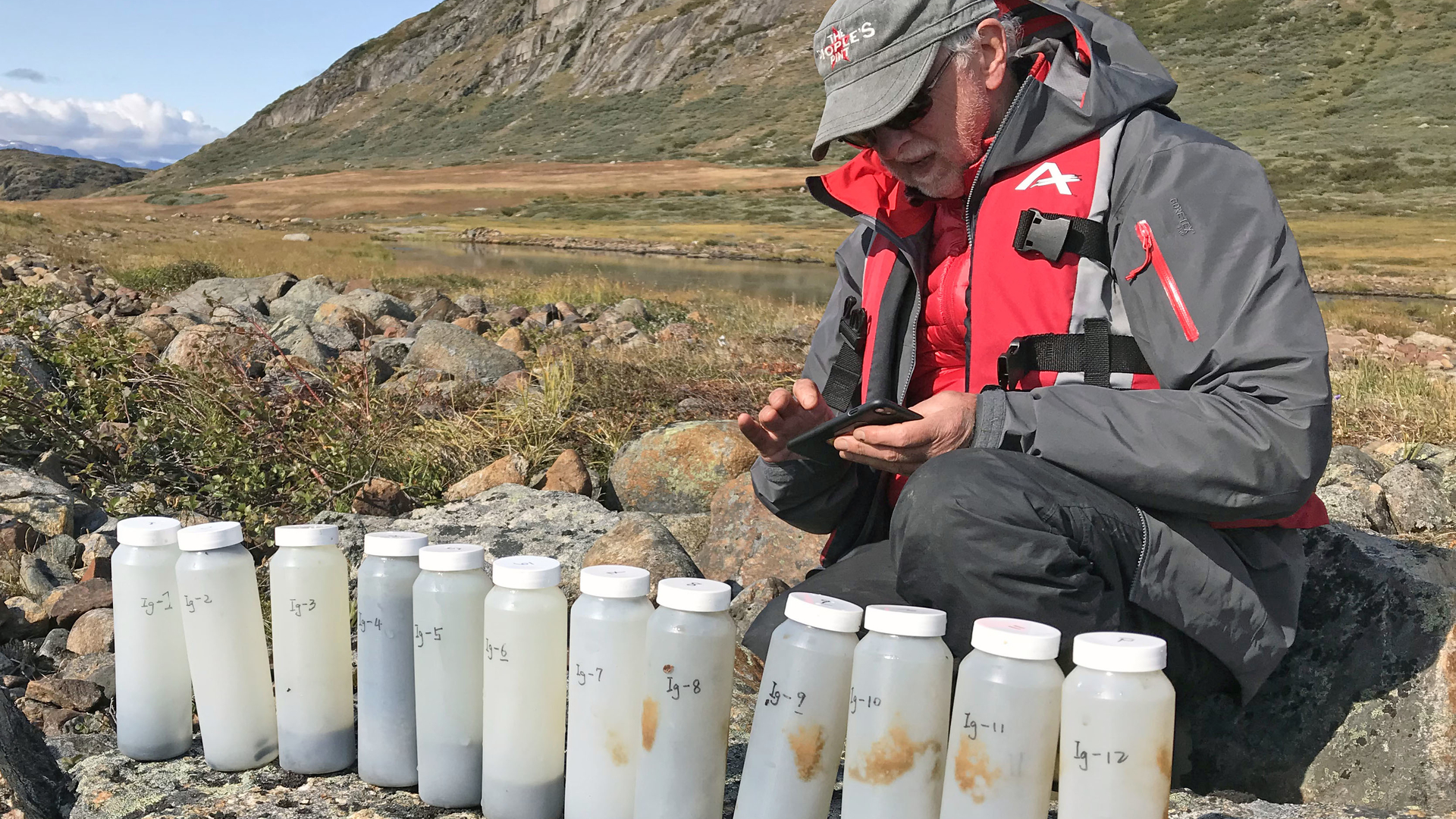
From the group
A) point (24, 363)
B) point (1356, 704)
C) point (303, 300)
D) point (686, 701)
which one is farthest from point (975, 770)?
point (303, 300)

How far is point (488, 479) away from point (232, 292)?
8221 mm

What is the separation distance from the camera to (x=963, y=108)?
2.78 m

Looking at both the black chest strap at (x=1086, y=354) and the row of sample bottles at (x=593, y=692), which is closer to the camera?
the row of sample bottles at (x=593, y=692)

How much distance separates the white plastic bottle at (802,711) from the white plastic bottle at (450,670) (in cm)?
64

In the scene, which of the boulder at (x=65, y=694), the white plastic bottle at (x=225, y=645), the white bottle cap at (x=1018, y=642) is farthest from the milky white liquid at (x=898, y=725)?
the boulder at (x=65, y=694)

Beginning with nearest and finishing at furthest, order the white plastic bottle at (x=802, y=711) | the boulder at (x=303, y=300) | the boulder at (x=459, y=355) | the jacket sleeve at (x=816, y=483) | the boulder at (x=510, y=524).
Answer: the white plastic bottle at (x=802, y=711), the jacket sleeve at (x=816, y=483), the boulder at (x=510, y=524), the boulder at (x=459, y=355), the boulder at (x=303, y=300)

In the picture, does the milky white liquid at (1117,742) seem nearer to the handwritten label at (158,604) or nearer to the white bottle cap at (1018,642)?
the white bottle cap at (1018,642)

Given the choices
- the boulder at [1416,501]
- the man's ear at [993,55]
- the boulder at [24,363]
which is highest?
the man's ear at [993,55]

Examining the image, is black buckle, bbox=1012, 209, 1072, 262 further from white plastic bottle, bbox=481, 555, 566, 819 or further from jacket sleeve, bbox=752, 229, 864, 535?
white plastic bottle, bbox=481, 555, 566, 819

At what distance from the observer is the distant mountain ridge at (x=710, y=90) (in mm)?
60156

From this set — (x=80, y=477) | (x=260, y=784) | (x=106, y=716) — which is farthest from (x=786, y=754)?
(x=80, y=477)

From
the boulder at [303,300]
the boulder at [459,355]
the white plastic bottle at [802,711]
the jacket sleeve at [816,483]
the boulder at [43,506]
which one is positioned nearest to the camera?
the white plastic bottle at [802,711]

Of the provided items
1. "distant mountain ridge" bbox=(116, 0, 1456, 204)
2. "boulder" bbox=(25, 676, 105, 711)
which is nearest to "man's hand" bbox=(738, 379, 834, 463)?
"boulder" bbox=(25, 676, 105, 711)

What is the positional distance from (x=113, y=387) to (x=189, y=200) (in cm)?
7247
